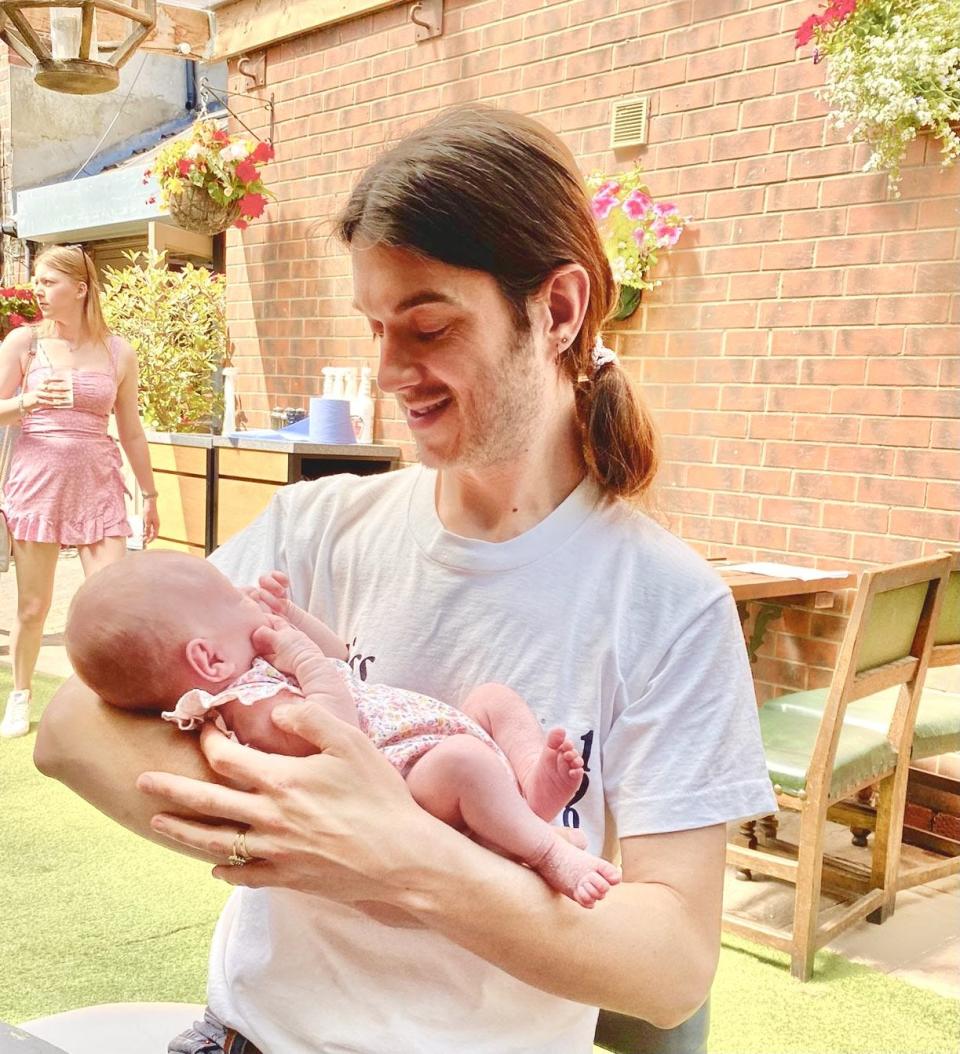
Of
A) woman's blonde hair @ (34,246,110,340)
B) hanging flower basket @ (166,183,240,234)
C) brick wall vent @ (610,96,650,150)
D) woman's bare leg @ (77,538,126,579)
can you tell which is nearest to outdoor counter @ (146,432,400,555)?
woman's bare leg @ (77,538,126,579)

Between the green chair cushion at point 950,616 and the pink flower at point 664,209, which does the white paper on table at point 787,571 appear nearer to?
the green chair cushion at point 950,616

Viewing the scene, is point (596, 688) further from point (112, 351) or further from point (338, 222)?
point (112, 351)

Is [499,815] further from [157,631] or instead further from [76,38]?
[76,38]

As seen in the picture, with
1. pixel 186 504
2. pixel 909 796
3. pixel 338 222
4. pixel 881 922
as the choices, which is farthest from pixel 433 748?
pixel 186 504

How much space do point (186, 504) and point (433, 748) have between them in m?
4.81

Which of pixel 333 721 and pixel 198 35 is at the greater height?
pixel 198 35

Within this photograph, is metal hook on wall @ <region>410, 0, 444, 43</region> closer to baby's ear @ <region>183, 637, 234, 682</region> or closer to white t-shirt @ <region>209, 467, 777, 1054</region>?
white t-shirt @ <region>209, 467, 777, 1054</region>

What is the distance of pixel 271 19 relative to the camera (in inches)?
241

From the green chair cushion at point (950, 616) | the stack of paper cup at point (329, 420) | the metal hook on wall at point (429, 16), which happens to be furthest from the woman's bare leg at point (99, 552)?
the green chair cushion at point (950, 616)

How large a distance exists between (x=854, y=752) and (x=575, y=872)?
2127 mm

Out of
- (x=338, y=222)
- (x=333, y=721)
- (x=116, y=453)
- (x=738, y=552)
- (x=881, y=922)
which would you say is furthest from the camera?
(x=116, y=453)

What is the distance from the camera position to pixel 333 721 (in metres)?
0.99

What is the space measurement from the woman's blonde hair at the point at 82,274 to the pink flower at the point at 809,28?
2839 mm

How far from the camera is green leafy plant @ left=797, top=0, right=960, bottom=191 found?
10.9 ft
